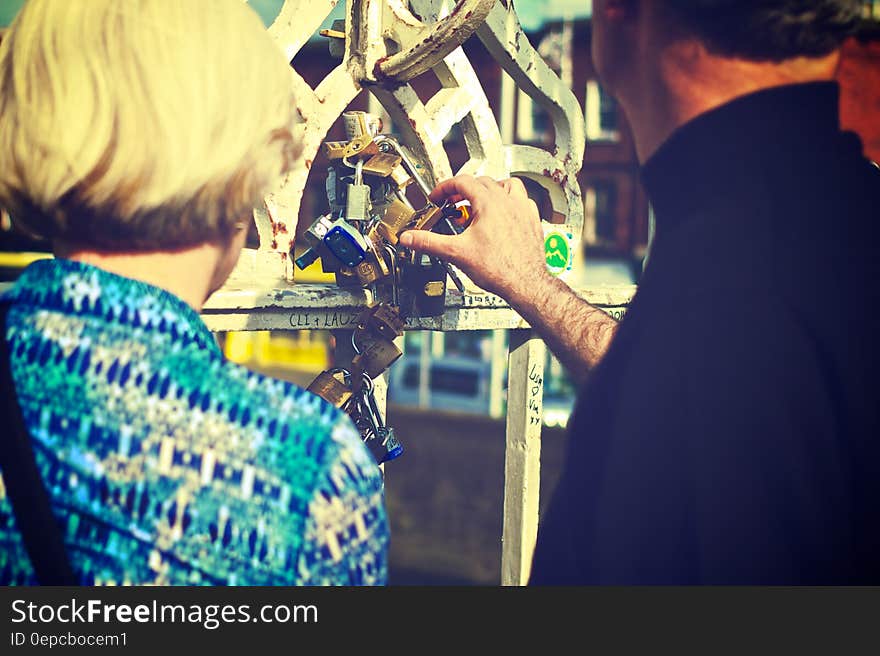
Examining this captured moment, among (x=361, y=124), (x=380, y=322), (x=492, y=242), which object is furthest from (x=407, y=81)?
(x=380, y=322)

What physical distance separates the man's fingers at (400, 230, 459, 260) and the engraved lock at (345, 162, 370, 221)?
0.38 feet

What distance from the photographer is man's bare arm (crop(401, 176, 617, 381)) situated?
85.6 inches

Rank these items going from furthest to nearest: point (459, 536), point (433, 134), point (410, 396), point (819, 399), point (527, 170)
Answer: point (410, 396) < point (459, 536) < point (527, 170) < point (433, 134) < point (819, 399)

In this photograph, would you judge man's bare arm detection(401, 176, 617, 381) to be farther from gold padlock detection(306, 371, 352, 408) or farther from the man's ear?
the man's ear

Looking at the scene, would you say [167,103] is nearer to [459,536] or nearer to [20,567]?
[20,567]

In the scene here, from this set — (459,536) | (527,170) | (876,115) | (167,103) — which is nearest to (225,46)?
(167,103)

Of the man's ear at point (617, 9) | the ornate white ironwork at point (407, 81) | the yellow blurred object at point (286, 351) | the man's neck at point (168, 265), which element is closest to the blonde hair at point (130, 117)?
the man's neck at point (168, 265)

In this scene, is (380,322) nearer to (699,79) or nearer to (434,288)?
(434,288)

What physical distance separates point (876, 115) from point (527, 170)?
13.2 m

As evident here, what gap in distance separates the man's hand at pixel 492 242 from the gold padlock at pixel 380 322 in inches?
7.6

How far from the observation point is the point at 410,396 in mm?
21828

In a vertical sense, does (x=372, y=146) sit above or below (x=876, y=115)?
below

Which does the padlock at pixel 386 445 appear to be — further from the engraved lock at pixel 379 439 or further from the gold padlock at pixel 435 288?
the gold padlock at pixel 435 288

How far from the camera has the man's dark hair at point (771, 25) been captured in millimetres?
1192
